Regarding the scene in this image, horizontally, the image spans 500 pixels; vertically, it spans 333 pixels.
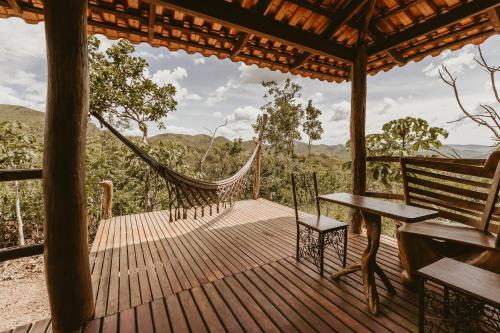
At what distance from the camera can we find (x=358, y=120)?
262 centimetres

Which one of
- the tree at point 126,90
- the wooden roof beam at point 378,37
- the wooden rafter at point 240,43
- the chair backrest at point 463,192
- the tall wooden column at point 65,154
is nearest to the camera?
the tall wooden column at point 65,154

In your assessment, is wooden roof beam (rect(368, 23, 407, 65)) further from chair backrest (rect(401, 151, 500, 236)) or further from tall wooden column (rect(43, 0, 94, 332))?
tall wooden column (rect(43, 0, 94, 332))

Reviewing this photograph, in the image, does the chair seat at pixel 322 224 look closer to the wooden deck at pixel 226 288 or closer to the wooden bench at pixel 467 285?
the wooden deck at pixel 226 288

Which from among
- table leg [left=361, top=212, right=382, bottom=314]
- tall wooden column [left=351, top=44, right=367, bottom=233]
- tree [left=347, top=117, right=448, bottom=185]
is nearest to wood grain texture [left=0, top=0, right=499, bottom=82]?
tall wooden column [left=351, top=44, right=367, bottom=233]

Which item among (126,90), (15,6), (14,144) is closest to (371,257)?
(15,6)

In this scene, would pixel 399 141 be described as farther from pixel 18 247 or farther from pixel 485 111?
pixel 18 247

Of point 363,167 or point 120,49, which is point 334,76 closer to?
point 363,167

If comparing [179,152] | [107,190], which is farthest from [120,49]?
[107,190]

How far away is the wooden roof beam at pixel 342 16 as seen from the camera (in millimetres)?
2078

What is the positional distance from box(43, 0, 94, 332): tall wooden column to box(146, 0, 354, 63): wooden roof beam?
0.85 metres

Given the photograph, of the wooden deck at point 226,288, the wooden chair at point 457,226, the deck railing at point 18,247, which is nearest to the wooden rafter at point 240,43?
the wooden chair at point 457,226

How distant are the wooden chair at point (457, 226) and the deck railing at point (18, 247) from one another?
2199 millimetres

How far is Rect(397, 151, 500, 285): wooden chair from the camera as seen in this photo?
1268mm

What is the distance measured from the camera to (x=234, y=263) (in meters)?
2.00
